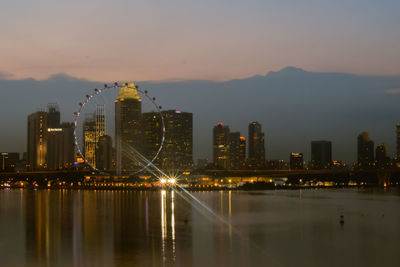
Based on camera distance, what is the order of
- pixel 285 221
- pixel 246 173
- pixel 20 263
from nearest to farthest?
1. pixel 20 263
2. pixel 285 221
3. pixel 246 173

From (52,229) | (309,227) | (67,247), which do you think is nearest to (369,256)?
(309,227)

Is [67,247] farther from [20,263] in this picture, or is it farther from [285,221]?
[285,221]

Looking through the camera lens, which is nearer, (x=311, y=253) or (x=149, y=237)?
(x=311, y=253)

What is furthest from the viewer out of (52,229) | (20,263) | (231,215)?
(231,215)

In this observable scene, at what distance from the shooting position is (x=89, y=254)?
38.4 metres

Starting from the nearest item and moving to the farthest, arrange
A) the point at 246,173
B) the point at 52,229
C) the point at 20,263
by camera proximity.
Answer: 1. the point at 20,263
2. the point at 52,229
3. the point at 246,173

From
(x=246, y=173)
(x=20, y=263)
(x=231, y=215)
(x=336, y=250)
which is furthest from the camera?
(x=246, y=173)

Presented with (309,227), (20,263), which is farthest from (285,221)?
(20,263)

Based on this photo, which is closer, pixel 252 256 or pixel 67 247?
pixel 252 256

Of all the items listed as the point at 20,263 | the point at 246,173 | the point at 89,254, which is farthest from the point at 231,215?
the point at 246,173

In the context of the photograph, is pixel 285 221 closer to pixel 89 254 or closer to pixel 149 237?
pixel 149 237

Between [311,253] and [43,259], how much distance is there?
740 inches

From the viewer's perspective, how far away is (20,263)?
35.3m

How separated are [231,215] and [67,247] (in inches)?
1192
